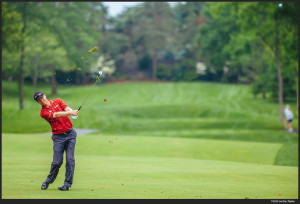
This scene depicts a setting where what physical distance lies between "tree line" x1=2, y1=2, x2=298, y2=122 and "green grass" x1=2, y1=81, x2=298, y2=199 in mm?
6326

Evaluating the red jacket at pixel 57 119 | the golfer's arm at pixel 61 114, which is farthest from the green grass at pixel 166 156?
the golfer's arm at pixel 61 114

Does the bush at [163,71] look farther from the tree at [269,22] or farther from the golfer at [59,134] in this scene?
the golfer at [59,134]

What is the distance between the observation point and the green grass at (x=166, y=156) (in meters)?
10.9

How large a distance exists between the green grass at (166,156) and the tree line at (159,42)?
633 cm

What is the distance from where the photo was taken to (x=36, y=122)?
4250cm

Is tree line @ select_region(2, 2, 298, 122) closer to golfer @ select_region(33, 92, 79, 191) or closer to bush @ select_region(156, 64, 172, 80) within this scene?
bush @ select_region(156, 64, 172, 80)

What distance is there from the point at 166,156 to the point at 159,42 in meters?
78.4

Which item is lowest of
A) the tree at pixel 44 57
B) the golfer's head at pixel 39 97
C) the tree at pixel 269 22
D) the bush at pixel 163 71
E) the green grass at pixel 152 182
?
the green grass at pixel 152 182

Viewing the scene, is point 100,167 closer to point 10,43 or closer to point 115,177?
point 115,177

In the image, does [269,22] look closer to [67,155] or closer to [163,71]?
[67,155]

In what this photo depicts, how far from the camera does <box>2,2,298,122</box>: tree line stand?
140ft

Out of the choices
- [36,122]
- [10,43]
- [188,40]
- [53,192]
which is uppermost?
[188,40]

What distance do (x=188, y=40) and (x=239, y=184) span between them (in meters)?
95.6

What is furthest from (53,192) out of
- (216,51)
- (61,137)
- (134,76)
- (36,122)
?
(134,76)
